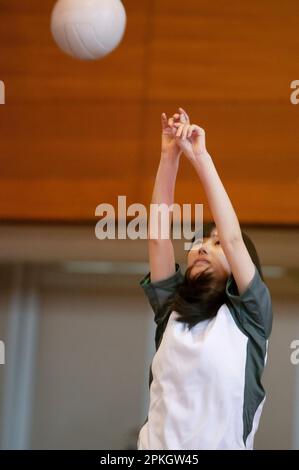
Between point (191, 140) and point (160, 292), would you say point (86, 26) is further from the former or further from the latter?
point (160, 292)

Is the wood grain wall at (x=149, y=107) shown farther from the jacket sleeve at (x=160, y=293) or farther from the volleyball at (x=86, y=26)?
the jacket sleeve at (x=160, y=293)

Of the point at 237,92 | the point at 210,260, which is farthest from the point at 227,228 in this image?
the point at 237,92

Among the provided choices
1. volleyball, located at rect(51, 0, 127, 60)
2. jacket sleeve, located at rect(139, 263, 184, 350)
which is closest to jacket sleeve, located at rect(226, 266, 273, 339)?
jacket sleeve, located at rect(139, 263, 184, 350)

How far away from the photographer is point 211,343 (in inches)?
59.4

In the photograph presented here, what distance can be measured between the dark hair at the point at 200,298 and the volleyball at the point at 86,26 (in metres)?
0.84

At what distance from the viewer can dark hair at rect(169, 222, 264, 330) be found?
1.58 m

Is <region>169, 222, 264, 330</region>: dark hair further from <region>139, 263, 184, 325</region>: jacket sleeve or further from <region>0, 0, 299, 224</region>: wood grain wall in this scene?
<region>0, 0, 299, 224</region>: wood grain wall

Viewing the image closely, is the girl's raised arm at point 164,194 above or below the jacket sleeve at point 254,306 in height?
above

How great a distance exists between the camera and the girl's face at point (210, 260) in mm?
1622

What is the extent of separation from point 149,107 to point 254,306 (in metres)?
1.45

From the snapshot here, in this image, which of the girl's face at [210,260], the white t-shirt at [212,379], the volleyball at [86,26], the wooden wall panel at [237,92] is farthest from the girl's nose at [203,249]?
the wooden wall panel at [237,92]

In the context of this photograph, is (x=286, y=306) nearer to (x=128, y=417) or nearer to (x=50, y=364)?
(x=128, y=417)

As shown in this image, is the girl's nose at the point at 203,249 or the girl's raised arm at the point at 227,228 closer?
the girl's raised arm at the point at 227,228
